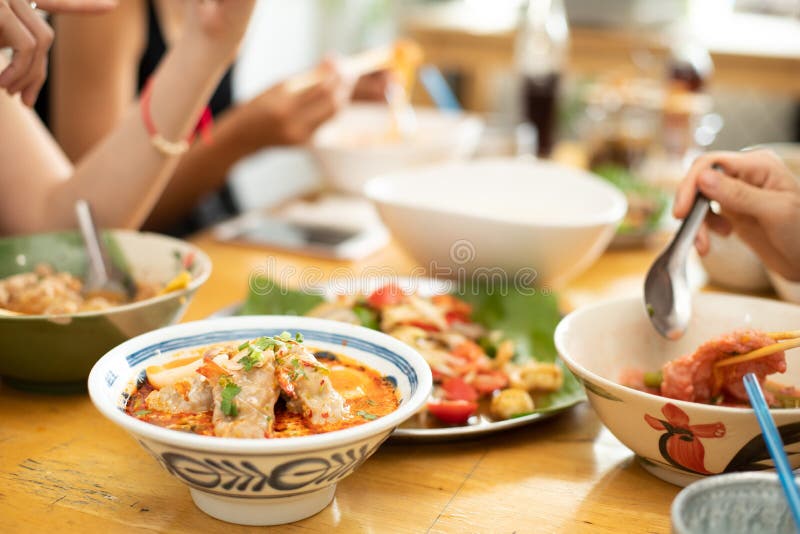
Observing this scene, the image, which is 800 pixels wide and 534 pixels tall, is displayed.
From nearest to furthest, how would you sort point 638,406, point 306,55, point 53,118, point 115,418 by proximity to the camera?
point 115,418 < point 638,406 < point 53,118 < point 306,55

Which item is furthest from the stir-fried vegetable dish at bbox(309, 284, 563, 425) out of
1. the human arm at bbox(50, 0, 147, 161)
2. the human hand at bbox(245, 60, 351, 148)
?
the human arm at bbox(50, 0, 147, 161)

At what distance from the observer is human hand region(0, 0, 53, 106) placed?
1033mm

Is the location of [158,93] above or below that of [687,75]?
above

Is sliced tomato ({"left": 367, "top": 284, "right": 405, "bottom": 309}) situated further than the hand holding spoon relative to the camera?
Yes

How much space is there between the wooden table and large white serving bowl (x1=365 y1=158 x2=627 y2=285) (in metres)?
0.40

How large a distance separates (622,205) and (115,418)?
3.39 ft

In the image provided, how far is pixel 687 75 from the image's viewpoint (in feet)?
7.95

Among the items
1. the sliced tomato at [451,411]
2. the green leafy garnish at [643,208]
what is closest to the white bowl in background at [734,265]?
the green leafy garnish at [643,208]

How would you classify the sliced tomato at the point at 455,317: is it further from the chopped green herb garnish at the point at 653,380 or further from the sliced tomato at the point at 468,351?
the chopped green herb garnish at the point at 653,380

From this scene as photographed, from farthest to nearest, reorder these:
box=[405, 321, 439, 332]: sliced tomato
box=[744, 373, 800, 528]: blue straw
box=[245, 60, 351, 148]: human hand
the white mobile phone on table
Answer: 1. box=[245, 60, 351, 148]: human hand
2. the white mobile phone on table
3. box=[405, 321, 439, 332]: sliced tomato
4. box=[744, 373, 800, 528]: blue straw

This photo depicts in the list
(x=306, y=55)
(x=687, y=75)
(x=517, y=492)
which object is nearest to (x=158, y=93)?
(x=517, y=492)

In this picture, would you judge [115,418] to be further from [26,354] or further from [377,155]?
[377,155]

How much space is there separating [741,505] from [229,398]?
1.47 ft

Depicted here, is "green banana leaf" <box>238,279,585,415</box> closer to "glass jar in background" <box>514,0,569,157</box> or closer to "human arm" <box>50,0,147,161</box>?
"human arm" <box>50,0,147,161</box>
